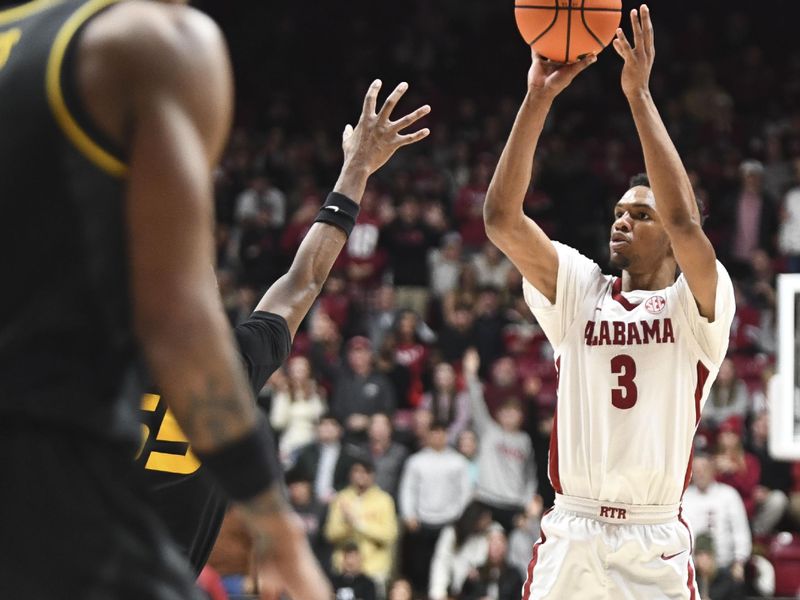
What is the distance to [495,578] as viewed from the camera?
34.9 feet

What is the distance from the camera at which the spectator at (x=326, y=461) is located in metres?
11.3

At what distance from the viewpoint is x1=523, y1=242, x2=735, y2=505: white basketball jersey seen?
4531 mm

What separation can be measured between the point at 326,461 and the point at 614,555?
733 centimetres

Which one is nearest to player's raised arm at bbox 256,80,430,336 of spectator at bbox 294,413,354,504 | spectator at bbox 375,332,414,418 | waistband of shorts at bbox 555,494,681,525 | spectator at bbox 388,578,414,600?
waistband of shorts at bbox 555,494,681,525

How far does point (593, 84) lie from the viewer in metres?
19.0

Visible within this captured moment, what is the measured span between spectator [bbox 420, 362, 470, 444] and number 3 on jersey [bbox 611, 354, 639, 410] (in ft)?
24.6

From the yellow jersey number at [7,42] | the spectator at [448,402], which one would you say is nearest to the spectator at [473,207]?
the spectator at [448,402]

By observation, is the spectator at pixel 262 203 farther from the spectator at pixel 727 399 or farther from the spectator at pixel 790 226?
the spectator at pixel 727 399

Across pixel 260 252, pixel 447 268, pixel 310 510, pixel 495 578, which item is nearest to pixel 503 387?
pixel 495 578

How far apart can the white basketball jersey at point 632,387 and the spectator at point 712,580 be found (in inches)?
232

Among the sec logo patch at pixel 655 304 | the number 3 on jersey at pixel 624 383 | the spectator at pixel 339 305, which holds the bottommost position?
the number 3 on jersey at pixel 624 383

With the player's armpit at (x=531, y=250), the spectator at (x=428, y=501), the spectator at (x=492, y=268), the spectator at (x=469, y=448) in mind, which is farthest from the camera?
the spectator at (x=492, y=268)

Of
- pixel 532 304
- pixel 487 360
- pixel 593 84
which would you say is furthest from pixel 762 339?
pixel 532 304

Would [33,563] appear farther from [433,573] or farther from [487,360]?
[487,360]
